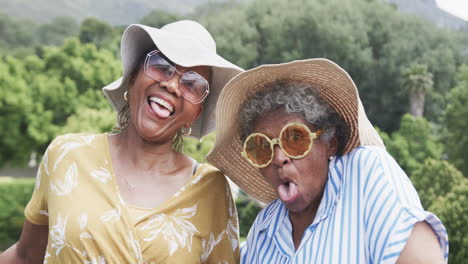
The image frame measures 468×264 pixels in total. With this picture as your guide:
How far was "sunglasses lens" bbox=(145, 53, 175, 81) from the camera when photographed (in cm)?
288

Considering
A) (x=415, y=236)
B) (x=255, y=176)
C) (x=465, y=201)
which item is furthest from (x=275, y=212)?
(x=465, y=201)

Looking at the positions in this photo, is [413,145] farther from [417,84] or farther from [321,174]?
[321,174]

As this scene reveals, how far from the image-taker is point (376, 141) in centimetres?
271

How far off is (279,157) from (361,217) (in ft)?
1.52

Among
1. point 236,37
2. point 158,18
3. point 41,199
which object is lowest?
point 158,18

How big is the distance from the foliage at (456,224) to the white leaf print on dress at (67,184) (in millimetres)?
12573

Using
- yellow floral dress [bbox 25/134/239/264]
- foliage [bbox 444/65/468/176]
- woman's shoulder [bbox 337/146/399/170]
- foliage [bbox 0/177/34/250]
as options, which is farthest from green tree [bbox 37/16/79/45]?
woman's shoulder [bbox 337/146/399/170]

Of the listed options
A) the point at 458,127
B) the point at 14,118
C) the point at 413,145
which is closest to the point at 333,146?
the point at 458,127

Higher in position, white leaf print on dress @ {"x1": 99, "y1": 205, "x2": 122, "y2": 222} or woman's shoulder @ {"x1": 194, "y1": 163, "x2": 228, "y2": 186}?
woman's shoulder @ {"x1": 194, "y1": 163, "x2": 228, "y2": 186}

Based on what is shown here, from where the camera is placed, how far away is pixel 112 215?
8.96ft

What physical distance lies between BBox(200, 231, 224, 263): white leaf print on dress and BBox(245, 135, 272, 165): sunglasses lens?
1.64 feet

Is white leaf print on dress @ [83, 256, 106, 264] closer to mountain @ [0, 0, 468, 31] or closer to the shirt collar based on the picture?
the shirt collar

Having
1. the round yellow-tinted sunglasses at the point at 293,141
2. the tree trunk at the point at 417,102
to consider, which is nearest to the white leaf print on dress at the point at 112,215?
the round yellow-tinted sunglasses at the point at 293,141

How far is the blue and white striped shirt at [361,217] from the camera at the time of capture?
2246mm
